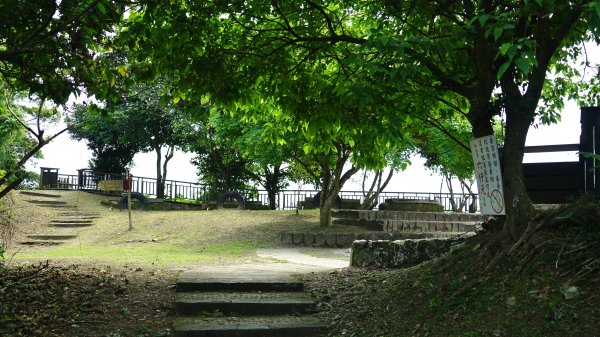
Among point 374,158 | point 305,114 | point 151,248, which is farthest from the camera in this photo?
point 151,248

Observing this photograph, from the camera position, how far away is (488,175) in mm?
5719

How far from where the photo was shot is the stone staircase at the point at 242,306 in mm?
5707

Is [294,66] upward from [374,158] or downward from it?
upward

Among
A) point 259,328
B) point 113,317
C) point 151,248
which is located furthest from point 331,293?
point 151,248

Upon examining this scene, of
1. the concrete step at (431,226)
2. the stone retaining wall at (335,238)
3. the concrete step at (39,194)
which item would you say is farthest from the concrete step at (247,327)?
the concrete step at (39,194)

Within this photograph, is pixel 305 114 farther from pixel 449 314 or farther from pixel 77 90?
pixel 449 314

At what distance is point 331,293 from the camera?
6.94 m

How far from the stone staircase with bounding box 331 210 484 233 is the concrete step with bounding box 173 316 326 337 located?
9.82m

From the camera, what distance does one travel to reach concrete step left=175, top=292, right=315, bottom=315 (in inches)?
245

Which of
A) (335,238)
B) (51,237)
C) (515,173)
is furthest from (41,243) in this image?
(515,173)

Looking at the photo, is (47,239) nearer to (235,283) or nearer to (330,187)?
(330,187)

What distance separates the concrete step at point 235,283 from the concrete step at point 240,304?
20 centimetres

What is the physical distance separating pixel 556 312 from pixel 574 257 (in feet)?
2.39

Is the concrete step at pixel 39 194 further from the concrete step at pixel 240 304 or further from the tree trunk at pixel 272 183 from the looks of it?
the concrete step at pixel 240 304
